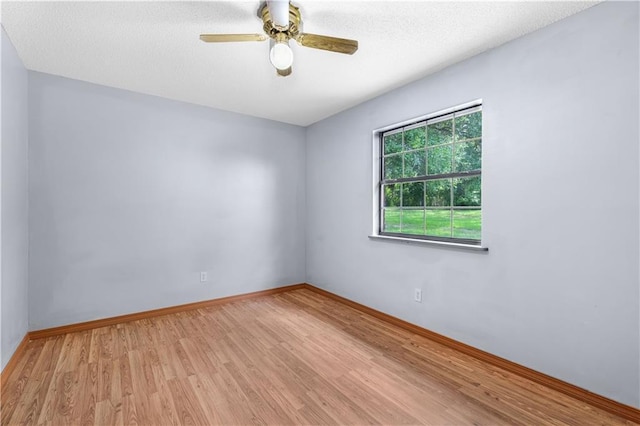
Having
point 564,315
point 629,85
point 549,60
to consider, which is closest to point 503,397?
point 564,315

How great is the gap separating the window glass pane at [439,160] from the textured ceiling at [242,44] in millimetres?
719

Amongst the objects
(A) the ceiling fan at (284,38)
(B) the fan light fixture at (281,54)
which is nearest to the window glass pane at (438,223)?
(A) the ceiling fan at (284,38)

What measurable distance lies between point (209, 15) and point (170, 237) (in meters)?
2.41

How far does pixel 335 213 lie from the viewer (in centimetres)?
396

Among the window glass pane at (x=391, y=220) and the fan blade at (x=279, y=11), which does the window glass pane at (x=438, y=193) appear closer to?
the window glass pane at (x=391, y=220)

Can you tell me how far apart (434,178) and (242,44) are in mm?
2043

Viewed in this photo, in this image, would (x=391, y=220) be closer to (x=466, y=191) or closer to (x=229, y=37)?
(x=466, y=191)

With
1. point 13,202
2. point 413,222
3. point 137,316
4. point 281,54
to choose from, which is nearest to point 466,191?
point 413,222

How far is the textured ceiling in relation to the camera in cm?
188

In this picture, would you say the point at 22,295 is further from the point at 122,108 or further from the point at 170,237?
the point at 122,108

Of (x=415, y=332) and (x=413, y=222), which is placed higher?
(x=413, y=222)

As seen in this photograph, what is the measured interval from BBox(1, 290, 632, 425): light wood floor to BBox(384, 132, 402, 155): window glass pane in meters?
1.92

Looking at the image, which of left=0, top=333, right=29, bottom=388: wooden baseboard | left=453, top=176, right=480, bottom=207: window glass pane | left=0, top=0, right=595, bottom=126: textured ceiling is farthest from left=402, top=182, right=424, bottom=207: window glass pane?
left=0, top=333, right=29, bottom=388: wooden baseboard

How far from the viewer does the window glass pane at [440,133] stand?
2.74m
